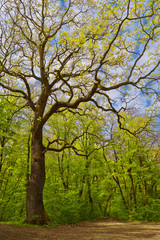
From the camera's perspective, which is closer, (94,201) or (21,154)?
(21,154)

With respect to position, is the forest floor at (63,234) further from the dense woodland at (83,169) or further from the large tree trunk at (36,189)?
the dense woodland at (83,169)

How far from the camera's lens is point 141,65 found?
915cm

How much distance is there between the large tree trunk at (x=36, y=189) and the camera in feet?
25.7

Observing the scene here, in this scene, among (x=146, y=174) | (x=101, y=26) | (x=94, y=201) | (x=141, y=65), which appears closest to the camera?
(x=101, y=26)

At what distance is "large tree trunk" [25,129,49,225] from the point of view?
25.7 ft

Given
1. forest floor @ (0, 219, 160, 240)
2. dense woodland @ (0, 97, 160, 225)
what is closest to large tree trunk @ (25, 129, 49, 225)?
forest floor @ (0, 219, 160, 240)

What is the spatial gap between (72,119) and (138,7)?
41.0 feet

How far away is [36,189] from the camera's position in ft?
27.0

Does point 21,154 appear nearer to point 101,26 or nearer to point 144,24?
point 101,26

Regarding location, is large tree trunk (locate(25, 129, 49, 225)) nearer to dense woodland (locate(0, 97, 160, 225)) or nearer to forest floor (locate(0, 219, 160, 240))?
forest floor (locate(0, 219, 160, 240))

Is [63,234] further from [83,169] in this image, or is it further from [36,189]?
[83,169]

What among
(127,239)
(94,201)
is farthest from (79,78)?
(94,201)

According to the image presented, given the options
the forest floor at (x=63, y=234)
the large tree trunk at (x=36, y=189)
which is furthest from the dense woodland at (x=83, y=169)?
the forest floor at (x=63, y=234)

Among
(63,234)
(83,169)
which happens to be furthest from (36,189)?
(83,169)
